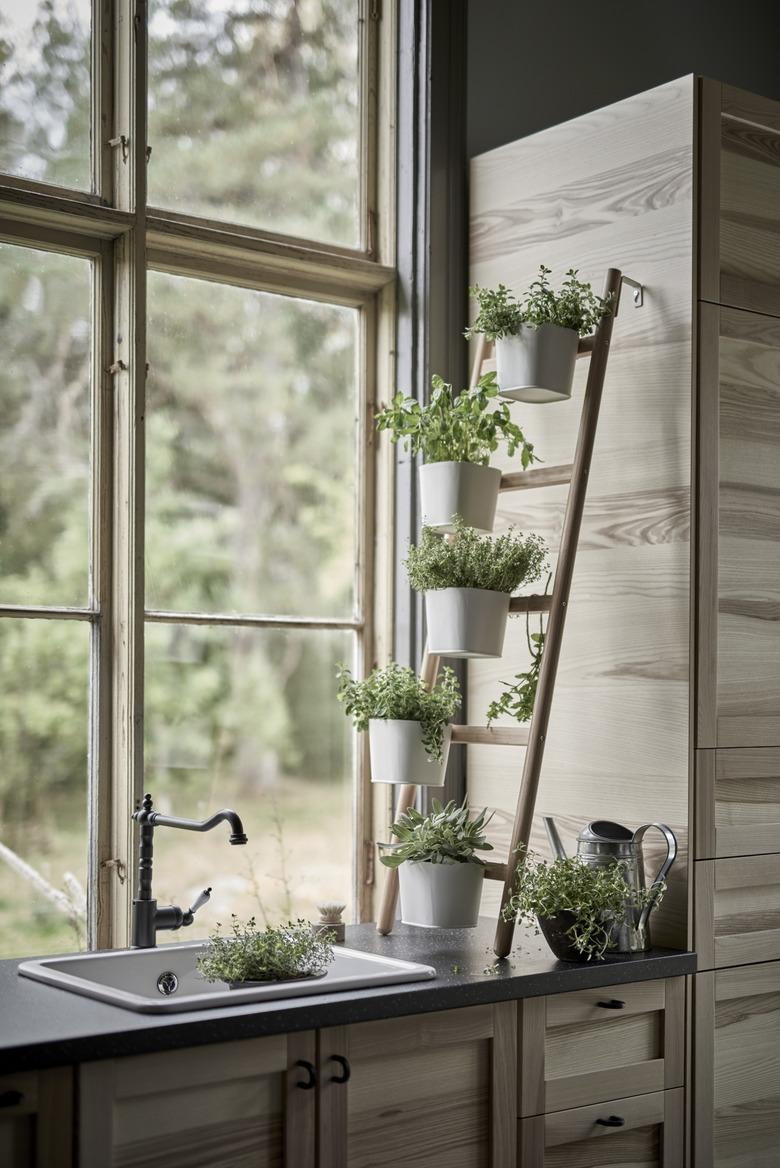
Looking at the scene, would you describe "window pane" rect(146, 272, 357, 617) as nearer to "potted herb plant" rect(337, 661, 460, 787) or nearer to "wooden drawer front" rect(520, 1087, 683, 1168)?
"potted herb plant" rect(337, 661, 460, 787)

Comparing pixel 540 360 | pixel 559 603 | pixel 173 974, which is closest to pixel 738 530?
pixel 559 603

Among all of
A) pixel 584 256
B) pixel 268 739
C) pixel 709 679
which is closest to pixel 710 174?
pixel 584 256

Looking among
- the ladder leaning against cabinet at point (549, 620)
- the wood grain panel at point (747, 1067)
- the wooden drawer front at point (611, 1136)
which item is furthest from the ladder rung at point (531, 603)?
the wooden drawer front at point (611, 1136)

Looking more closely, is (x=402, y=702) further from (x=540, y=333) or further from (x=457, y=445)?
(x=540, y=333)

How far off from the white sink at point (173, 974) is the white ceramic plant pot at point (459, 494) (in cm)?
83

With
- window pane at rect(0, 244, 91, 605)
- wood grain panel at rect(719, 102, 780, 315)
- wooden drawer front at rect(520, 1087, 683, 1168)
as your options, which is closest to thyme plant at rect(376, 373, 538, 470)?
wood grain panel at rect(719, 102, 780, 315)

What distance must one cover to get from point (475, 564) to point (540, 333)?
45 centimetres

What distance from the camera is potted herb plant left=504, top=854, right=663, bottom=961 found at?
7.72ft

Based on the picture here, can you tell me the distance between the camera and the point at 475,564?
2.54 metres

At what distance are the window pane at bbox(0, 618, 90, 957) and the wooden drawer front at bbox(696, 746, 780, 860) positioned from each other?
3.85 feet

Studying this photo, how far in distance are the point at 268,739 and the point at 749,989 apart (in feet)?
3.52

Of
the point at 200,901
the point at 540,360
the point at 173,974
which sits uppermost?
the point at 540,360

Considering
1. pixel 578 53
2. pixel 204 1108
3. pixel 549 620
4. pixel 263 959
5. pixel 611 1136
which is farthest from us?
pixel 578 53

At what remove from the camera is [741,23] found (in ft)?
11.7
